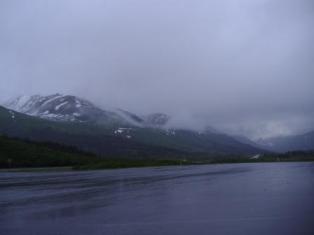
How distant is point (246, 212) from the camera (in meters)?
39.1

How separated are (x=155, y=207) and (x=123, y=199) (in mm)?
10610

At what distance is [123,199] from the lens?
55594 millimetres

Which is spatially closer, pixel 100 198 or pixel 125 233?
pixel 125 233

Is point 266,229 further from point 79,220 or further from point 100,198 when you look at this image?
point 100,198

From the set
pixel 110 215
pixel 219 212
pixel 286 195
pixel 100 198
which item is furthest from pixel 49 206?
pixel 286 195

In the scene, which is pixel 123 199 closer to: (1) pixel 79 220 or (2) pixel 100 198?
(2) pixel 100 198

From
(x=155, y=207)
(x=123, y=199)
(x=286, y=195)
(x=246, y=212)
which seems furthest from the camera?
(x=123, y=199)

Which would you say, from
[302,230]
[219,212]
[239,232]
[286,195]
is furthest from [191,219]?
[286,195]

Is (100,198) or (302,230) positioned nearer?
(302,230)

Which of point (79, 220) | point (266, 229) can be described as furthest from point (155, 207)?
point (266, 229)

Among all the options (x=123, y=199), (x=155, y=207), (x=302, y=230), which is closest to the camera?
(x=302, y=230)

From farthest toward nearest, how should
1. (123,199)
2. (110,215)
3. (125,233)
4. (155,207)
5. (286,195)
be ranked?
(123,199) → (286,195) → (155,207) → (110,215) → (125,233)

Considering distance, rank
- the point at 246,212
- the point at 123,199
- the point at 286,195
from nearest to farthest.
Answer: the point at 246,212
the point at 286,195
the point at 123,199

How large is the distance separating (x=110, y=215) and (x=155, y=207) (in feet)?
18.0
